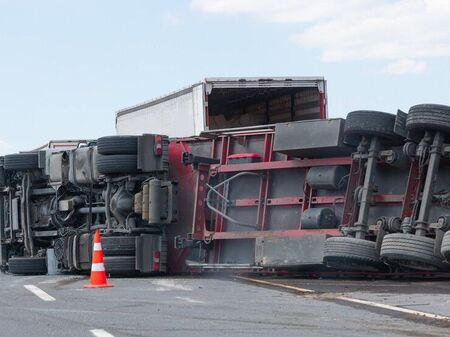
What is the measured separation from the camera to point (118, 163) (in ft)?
Answer: 46.3

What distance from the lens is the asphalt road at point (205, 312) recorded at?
711 centimetres

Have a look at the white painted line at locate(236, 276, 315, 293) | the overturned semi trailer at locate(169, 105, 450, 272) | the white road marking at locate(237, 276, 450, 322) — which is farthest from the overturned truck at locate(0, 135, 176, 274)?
the white road marking at locate(237, 276, 450, 322)

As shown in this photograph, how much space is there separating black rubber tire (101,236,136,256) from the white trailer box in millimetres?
2830

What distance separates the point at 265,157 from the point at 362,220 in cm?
220

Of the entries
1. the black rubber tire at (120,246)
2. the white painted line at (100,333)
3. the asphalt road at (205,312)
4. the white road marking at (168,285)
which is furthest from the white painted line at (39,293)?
the white painted line at (100,333)

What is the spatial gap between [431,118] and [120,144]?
502 centimetres

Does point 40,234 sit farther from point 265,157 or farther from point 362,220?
point 362,220

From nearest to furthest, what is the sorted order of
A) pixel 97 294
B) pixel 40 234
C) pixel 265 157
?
pixel 97 294 < pixel 265 157 < pixel 40 234

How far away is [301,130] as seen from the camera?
12578mm

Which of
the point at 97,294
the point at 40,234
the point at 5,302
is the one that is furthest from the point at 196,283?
the point at 40,234

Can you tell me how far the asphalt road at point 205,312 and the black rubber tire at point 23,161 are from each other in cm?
501

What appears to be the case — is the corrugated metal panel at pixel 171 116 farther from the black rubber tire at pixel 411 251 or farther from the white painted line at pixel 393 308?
the white painted line at pixel 393 308

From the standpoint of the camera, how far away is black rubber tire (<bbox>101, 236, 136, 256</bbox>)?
13781mm

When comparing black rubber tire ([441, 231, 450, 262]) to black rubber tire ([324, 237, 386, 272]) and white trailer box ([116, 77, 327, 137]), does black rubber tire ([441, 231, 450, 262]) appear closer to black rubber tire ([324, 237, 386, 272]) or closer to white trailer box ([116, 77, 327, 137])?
black rubber tire ([324, 237, 386, 272])
